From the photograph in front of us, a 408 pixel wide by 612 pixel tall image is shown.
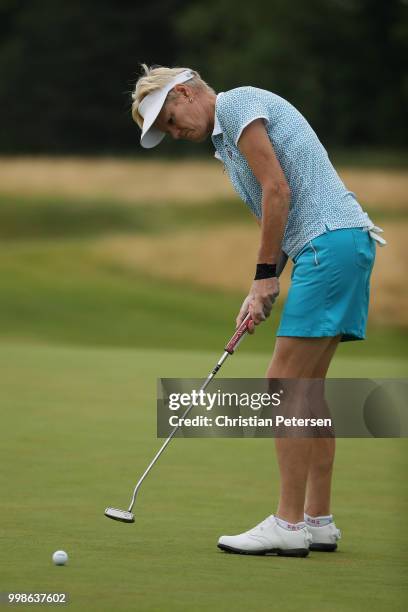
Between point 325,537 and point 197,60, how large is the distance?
107ft

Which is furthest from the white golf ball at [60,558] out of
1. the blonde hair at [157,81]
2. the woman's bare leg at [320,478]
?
the blonde hair at [157,81]

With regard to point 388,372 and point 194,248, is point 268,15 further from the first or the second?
point 388,372

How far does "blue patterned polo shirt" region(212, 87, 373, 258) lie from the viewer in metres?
4.16

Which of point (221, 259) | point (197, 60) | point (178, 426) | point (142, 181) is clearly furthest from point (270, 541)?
point (197, 60)

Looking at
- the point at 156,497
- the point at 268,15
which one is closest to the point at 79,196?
the point at 268,15

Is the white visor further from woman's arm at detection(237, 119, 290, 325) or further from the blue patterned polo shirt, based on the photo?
woman's arm at detection(237, 119, 290, 325)

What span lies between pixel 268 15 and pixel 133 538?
114 ft

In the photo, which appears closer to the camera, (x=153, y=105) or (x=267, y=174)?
(x=267, y=174)

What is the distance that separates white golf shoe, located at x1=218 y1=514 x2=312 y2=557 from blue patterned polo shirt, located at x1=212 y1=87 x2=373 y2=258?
87 cm

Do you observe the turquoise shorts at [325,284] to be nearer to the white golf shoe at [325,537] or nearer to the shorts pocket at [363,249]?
the shorts pocket at [363,249]

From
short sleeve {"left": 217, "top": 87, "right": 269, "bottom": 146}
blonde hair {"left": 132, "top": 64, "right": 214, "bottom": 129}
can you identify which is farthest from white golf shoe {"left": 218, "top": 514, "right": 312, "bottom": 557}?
blonde hair {"left": 132, "top": 64, "right": 214, "bottom": 129}

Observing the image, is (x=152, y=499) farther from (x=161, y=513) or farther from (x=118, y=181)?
(x=118, y=181)

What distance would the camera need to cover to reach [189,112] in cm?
424

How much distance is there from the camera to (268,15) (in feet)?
124
